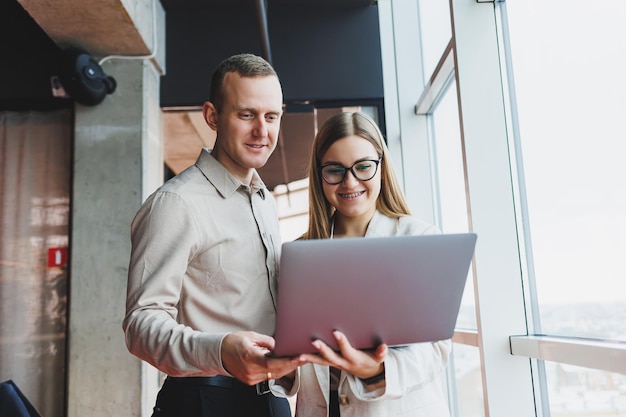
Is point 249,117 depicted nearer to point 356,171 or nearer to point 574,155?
point 356,171

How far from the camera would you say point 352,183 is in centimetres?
148

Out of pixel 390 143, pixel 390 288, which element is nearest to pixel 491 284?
pixel 390 288

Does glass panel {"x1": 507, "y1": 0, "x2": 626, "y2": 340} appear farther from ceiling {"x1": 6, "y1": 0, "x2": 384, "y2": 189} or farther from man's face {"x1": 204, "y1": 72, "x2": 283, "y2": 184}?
ceiling {"x1": 6, "y1": 0, "x2": 384, "y2": 189}

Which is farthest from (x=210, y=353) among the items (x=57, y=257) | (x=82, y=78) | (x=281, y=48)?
(x=281, y=48)

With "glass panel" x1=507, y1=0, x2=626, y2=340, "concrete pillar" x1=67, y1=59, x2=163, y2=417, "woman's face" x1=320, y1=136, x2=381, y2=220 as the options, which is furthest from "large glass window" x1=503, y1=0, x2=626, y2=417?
"concrete pillar" x1=67, y1=59, x2=163, y2=417

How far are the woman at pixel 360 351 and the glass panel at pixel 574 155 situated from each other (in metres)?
0.53

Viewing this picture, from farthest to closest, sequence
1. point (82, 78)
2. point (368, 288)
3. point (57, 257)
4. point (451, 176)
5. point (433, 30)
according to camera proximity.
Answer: point (57, 257), point (82, 78), point (433, 30), point (451, 176), point (368, 288)

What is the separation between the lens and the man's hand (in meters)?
1.10

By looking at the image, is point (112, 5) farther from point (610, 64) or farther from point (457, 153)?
point (610, 64)

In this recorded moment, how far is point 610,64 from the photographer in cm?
154

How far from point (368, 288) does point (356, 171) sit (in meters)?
0.50

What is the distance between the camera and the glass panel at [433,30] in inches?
123

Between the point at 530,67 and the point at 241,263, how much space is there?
1332 mm

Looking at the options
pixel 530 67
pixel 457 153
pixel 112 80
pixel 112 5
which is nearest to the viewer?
pixel 530 67
